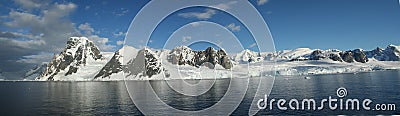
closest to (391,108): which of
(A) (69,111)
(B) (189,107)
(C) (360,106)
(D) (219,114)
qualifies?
(C) (360,106)

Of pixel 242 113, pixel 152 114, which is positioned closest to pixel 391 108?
pixel 242 113

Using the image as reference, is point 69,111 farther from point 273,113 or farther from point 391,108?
point 391,108

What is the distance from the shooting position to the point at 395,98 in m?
80.6

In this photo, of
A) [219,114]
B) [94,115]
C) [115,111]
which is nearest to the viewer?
[219,114]

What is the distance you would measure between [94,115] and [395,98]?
80062mm

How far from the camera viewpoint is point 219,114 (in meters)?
65.5

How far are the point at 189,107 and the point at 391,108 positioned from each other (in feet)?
160

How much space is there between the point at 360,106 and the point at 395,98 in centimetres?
1559

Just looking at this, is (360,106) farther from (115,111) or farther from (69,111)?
(69,111)

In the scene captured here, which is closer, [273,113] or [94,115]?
[273,113]

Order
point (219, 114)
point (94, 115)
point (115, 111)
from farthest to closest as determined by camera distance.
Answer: point (115, 111)
point (94, 115)
point (219, 114)

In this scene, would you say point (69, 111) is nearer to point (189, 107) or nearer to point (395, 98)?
point (189, 107)

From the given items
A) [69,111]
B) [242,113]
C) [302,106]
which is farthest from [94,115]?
[302,106]

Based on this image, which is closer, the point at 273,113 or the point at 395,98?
the point at 273,113
